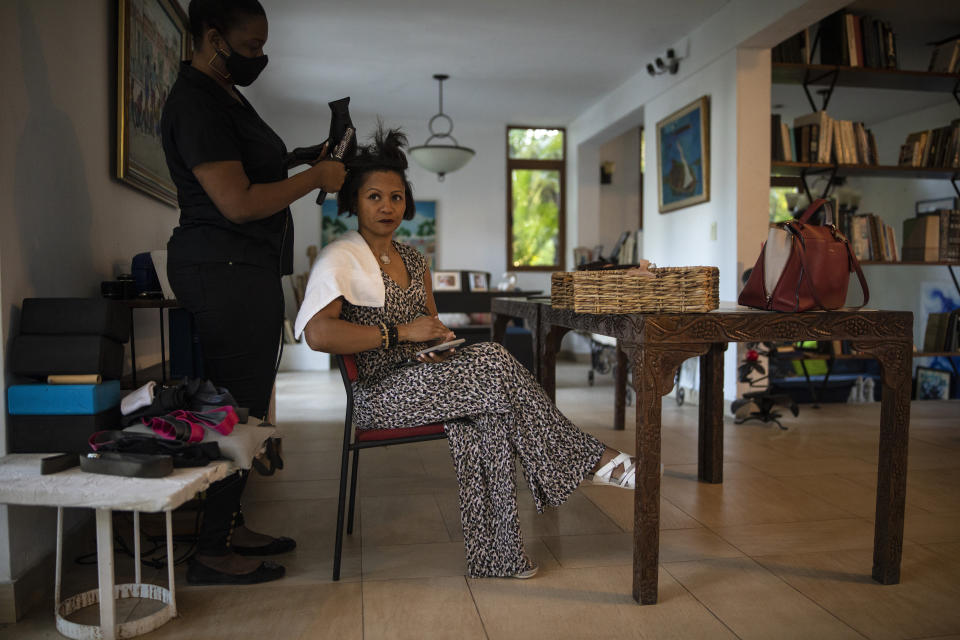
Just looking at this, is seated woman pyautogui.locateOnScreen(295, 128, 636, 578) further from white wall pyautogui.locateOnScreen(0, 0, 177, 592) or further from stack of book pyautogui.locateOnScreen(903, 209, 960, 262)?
stack of book pyautogui.locateOnScreen(903, 209, 960, 262)

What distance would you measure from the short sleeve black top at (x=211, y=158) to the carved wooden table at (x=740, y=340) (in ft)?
3.30

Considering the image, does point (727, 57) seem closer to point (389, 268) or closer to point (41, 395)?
point (389, 268)

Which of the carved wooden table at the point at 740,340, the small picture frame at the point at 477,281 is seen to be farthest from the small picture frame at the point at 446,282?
the carved wooden table at the point at 740,340

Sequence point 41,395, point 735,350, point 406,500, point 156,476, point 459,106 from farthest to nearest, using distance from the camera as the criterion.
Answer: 1. point 459,106
2. point 735,350
3. point 406,500
4. point 41,395
5. point 156,476

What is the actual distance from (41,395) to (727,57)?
4572 mm

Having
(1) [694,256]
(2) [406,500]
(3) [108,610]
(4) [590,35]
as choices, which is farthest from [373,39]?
(3) [108,610]

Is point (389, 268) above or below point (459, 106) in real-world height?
below

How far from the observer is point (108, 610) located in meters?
1.58

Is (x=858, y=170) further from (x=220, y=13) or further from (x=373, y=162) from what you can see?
(x=220, y=13)

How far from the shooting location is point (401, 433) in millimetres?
2037

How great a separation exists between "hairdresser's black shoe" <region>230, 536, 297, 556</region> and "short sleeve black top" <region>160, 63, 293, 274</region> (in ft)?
2.85

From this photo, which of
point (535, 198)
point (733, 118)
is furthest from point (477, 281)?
point (535, 198)

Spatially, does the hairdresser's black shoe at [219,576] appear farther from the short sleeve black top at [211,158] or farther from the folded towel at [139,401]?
the short sleeve black top at [211,158]

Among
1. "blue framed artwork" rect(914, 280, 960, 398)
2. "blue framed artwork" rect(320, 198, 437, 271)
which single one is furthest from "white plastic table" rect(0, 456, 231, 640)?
"blue framed artwork" rect(914, 280, 960, 398)
